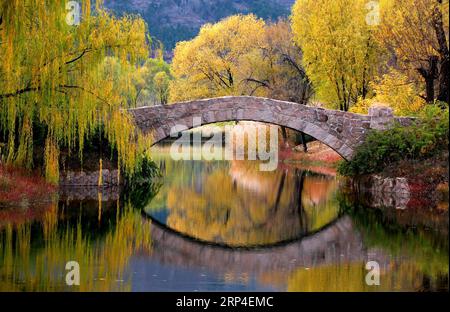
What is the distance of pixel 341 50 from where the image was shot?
3016 centimetres

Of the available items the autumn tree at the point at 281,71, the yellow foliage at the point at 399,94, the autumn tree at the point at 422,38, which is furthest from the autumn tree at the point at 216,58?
the autumn tree at the point at 422,38

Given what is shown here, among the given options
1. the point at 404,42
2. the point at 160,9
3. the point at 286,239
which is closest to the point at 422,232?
the point at 286,239

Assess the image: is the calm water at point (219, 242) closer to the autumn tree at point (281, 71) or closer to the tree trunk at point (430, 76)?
the tree trunk at point (430, 76)

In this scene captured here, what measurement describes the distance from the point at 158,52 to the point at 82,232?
570 cm

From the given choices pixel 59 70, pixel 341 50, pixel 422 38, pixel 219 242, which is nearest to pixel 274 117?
pixel 422 38

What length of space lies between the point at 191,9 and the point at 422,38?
11956 centimetres

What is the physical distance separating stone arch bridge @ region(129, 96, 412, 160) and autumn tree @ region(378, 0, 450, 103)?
103 inches

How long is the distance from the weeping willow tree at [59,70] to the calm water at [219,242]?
5.86 feet

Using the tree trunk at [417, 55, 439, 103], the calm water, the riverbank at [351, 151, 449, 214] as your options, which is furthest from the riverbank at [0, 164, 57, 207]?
the tree trunk at [417, 55, 439, 103]

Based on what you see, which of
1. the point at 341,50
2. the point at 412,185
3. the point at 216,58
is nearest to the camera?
the point at 412,185

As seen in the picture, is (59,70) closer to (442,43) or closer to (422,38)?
(442,43)

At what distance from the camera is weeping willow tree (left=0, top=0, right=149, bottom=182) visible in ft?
55.1

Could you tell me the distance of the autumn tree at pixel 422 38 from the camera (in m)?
24.1

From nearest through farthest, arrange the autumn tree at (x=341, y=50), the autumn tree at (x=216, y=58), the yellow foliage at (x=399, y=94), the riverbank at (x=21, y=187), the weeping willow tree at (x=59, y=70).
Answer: the weeping willow tree at (x=59, y=70)
the riverbank at (x=21, y=187)
the yellow foliage at (x=399, y=94)
the autumn tree at (x=341, y=50)
the autumn tree at (x=216, y=58)
